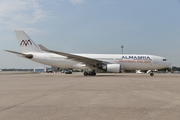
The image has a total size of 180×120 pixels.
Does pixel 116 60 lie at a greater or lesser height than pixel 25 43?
lesser

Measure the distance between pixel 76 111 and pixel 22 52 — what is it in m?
24.1

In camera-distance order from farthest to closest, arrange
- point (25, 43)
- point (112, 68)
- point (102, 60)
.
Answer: point (25, 43) → point (102, 60) → point (112, 68)

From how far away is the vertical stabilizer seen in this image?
1032 inches

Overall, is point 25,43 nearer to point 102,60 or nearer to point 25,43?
point 25,43

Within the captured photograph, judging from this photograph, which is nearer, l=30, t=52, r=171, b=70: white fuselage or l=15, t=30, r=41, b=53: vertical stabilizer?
l=30, t=52, r=171, b=70: white fuselage

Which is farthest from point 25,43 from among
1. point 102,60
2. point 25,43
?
point 102,60

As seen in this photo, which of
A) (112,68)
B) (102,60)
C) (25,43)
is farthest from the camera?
(25,43)

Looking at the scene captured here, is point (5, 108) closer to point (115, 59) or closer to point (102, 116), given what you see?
point (102, 116)

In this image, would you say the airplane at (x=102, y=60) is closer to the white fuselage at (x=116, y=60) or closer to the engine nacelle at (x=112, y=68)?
the white fuselage at (x=116, y=60)

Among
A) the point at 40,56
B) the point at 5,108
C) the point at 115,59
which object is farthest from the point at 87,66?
the point at 5,108

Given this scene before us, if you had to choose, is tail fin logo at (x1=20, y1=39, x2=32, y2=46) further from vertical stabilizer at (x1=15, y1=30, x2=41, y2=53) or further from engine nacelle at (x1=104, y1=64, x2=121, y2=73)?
engine nacelle at (x1=104, y1=64, x2=121, y2=73)

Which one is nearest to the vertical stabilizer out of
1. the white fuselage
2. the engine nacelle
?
the white fuselage

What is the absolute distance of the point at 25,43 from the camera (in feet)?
85.9

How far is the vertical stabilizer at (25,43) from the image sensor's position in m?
26.2
